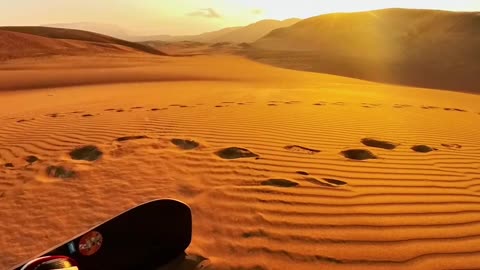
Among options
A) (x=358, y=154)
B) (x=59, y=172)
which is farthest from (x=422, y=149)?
(x=59, y=172)

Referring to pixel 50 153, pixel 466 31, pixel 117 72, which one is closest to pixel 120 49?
pixel 117 72

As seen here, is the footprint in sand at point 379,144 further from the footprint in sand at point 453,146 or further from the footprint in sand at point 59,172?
the footprint in sand at point 59,172

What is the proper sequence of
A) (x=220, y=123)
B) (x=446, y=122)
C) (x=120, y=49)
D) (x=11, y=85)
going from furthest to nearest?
1. (x=120, y=49)
2. (x=11, y=85)
3. (x=446, y=122)
4. (x=220, y=123)

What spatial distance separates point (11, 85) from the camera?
15344 mm

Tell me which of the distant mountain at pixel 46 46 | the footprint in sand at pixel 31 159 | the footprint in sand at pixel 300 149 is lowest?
the footprint in sand at pixel 31 159

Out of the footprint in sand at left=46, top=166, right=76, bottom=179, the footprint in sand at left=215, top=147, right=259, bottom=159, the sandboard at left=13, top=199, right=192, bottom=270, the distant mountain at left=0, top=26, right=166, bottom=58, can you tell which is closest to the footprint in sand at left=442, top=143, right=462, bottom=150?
the footprint in sand at left=215, top=147, right=259, bottom=159

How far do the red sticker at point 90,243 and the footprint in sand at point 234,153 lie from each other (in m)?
2.52

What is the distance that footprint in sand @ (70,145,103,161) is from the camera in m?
4.93

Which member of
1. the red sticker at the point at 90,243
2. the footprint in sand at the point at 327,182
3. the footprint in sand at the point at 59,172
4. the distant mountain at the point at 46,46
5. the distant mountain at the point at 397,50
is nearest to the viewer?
the red sticker at the point at 90,243

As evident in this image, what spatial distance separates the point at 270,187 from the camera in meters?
3.82

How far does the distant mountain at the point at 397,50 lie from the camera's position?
82.9ft

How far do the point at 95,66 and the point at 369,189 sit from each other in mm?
21810

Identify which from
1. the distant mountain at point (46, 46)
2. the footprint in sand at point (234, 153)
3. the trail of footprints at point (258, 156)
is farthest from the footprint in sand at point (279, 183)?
the distant mountain at point (46, 46)

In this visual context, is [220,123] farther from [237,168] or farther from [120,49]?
[120,49]
